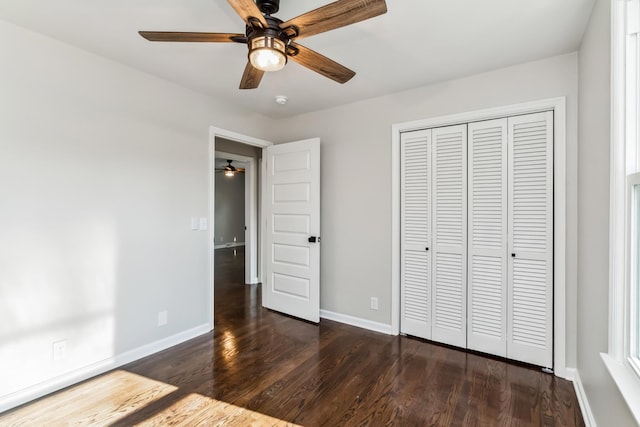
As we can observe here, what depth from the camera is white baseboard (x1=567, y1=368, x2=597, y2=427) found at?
5.81ft

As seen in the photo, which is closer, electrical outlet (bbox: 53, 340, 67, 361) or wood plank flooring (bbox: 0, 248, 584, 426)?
wood plank flooring (bbox: 0, 248, 584, 426)

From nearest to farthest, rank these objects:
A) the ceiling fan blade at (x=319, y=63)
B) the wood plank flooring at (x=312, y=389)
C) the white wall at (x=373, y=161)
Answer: the ceiling fan blade at (x=319, y=63) < the wood plank flooring at (x=312, y=389) < the white wall at (x=373, y=161)

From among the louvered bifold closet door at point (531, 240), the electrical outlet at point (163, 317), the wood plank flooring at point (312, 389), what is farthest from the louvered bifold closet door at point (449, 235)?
the electrical outlet at point (163, 317)

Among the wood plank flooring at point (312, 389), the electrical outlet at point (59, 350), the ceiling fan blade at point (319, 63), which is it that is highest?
the ceiling fan blade at point (319, 63)

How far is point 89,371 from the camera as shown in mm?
2318

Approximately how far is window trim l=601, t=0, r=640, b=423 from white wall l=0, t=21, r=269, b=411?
3.06m

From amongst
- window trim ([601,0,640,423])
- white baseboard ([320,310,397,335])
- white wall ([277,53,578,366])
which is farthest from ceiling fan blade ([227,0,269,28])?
white baseboard ([320,310,397,335])

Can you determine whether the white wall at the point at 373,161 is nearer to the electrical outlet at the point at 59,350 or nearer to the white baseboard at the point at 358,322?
the white baseboard at the point at 358,322

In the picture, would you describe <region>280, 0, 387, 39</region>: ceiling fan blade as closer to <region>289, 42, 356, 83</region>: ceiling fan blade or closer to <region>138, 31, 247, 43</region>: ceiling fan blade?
<region>289, 42, 356, 83</region>: ceiling fan blade

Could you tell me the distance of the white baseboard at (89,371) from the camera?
198cm

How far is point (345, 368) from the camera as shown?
2486mm

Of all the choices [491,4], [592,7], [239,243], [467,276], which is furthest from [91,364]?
[239,243]

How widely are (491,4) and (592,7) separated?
0.60 meters

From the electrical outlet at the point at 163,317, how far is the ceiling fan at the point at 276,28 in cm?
225
